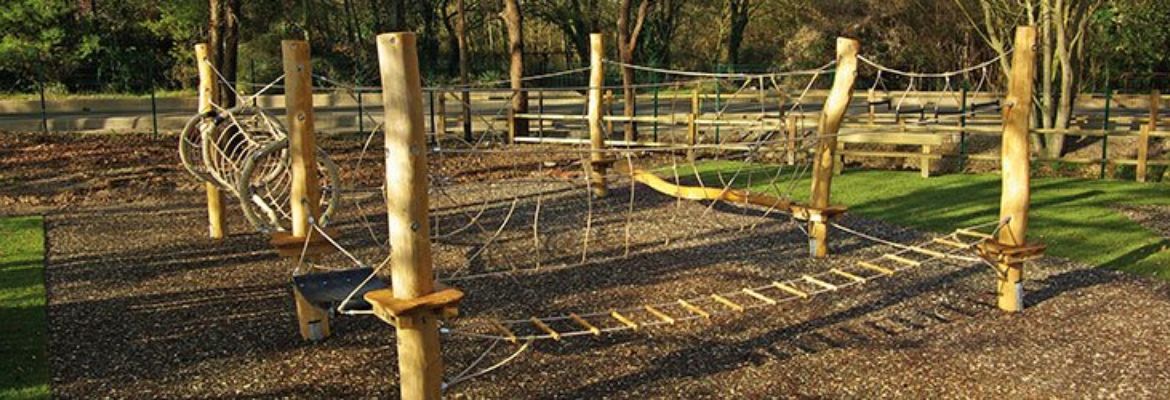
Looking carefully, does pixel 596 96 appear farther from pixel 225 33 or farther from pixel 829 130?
pixel 225 33

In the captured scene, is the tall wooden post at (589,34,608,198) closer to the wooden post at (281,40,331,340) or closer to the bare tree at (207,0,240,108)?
the wooden post at (281,40,331,340)

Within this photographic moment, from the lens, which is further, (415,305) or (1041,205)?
(1041,205)

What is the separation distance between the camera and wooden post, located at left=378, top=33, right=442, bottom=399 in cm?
420

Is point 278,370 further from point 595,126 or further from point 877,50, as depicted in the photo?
point 877,50

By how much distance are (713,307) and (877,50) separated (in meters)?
26.6

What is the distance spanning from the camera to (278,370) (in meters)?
5.76

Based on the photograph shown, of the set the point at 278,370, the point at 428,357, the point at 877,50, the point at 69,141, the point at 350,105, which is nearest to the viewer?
the point at 428,357

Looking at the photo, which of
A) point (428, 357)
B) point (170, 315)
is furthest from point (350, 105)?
point (428, 357)

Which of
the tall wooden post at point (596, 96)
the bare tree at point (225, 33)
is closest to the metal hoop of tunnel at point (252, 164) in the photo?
the tall wooden post at point (596, 96)

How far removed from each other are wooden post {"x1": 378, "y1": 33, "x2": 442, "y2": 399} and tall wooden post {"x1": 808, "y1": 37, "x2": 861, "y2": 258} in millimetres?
4086

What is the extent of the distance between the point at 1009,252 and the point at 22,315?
700 centimetres

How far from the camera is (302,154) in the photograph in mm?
6469

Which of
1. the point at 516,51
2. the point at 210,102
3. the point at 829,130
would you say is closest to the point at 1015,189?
the point at 829,130

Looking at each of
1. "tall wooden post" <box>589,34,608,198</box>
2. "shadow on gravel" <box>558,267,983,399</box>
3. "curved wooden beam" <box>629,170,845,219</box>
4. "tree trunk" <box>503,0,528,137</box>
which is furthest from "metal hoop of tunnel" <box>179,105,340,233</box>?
"tree trunk" <box>503,0,528,137</box>
